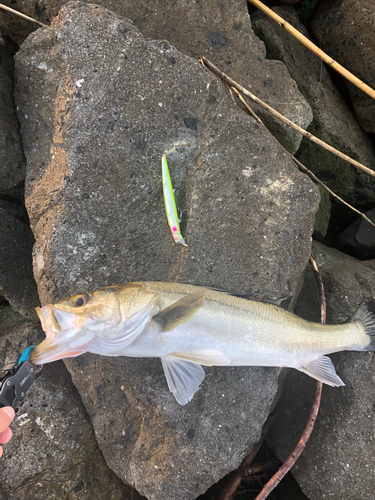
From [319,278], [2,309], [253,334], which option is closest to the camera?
[253,334]

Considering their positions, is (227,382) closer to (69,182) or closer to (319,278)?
(319,278)

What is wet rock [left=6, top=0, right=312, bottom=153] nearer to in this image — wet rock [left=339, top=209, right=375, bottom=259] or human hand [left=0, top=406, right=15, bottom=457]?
wet rock [left=339, top=209, right=375, bottom=259]

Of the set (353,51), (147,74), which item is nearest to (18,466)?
(147,74)

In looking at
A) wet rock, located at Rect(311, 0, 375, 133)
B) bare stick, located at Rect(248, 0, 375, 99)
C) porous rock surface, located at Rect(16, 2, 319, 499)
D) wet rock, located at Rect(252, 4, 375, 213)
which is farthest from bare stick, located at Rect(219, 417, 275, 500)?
wet rock, located at Rect(311, 0, 375, 133)

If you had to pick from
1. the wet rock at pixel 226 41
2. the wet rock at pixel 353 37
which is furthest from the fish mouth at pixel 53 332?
the wet rock at pixel 353 37

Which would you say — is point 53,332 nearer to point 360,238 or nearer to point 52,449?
point 52,449

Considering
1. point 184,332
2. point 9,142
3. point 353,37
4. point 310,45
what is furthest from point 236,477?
point 353,37

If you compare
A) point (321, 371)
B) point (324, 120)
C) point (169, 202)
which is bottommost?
point (321, 371)

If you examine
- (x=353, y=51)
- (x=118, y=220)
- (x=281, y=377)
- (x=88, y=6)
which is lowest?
(x=281, y=377)
